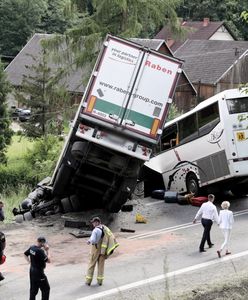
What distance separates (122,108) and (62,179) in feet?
10.1

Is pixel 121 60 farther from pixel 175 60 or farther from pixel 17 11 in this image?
pixel 17 11

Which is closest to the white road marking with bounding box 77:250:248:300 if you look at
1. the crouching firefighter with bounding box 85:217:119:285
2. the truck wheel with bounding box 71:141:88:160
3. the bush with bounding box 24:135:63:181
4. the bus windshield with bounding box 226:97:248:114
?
the crouching firefighter with bounding box 85:217:119:285

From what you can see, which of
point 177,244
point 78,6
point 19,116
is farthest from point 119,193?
point 19,116

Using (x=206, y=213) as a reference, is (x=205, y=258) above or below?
below

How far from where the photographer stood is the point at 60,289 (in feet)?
40.2

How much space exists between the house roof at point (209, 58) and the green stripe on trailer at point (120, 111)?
3873cm

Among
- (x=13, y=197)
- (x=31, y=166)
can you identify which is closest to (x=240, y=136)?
(x=13, y=197)

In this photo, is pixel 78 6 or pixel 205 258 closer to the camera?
pixel 205 258

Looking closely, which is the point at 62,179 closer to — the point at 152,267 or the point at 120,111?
the point at 120,111

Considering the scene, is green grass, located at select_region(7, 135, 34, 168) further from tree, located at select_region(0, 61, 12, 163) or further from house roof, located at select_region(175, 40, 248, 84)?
house roof, located at select_region(175, 40, 248, 84)

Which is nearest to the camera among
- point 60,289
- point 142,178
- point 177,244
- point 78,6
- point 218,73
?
point 60,289

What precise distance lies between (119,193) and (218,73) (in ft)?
128

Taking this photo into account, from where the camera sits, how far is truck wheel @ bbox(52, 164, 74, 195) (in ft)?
56.5

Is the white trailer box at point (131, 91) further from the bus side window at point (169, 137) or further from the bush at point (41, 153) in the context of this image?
the bush at point (41, 153)
